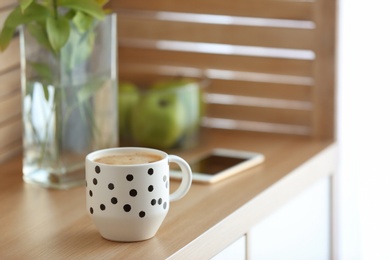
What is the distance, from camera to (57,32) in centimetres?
116

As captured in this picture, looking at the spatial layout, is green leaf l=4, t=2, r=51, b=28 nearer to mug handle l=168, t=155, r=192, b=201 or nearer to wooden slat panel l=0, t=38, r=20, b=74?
wooden slat panel l=0, t=38, r=20, b=74

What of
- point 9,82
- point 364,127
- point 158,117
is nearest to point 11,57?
point 9,82

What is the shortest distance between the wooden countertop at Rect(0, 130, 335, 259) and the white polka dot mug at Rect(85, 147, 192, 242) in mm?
19

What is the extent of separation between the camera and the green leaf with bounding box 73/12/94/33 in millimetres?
1185

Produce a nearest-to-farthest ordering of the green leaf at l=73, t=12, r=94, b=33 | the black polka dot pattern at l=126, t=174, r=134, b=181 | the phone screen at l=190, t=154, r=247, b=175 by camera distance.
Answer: the black polka dot pattern at l=126, t=174, r=134, b=181
the green leaf at l=73, t=12, r=94, b=33
the phone screen at l=190, t=154, r=247, b=175

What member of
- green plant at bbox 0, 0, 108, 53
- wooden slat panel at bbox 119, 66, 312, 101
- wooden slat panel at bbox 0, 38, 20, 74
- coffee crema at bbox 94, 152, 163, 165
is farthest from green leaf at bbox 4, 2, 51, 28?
wooden slat panel at bbox 119, 66, 312, 101

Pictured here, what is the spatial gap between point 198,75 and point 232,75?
64 millimetres

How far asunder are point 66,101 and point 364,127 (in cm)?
51

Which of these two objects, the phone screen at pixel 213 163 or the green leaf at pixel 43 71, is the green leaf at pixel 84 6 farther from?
the phone screen at pixel 213 163

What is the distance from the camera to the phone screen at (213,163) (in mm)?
1298

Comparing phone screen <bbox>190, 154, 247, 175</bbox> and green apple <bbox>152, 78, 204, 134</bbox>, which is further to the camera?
green apple <bbox>152, 78, 204, 134</bbox>

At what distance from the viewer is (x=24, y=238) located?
1015 mm

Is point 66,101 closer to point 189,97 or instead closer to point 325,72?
point 189,97

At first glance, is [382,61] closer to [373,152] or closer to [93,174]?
[373,152]
